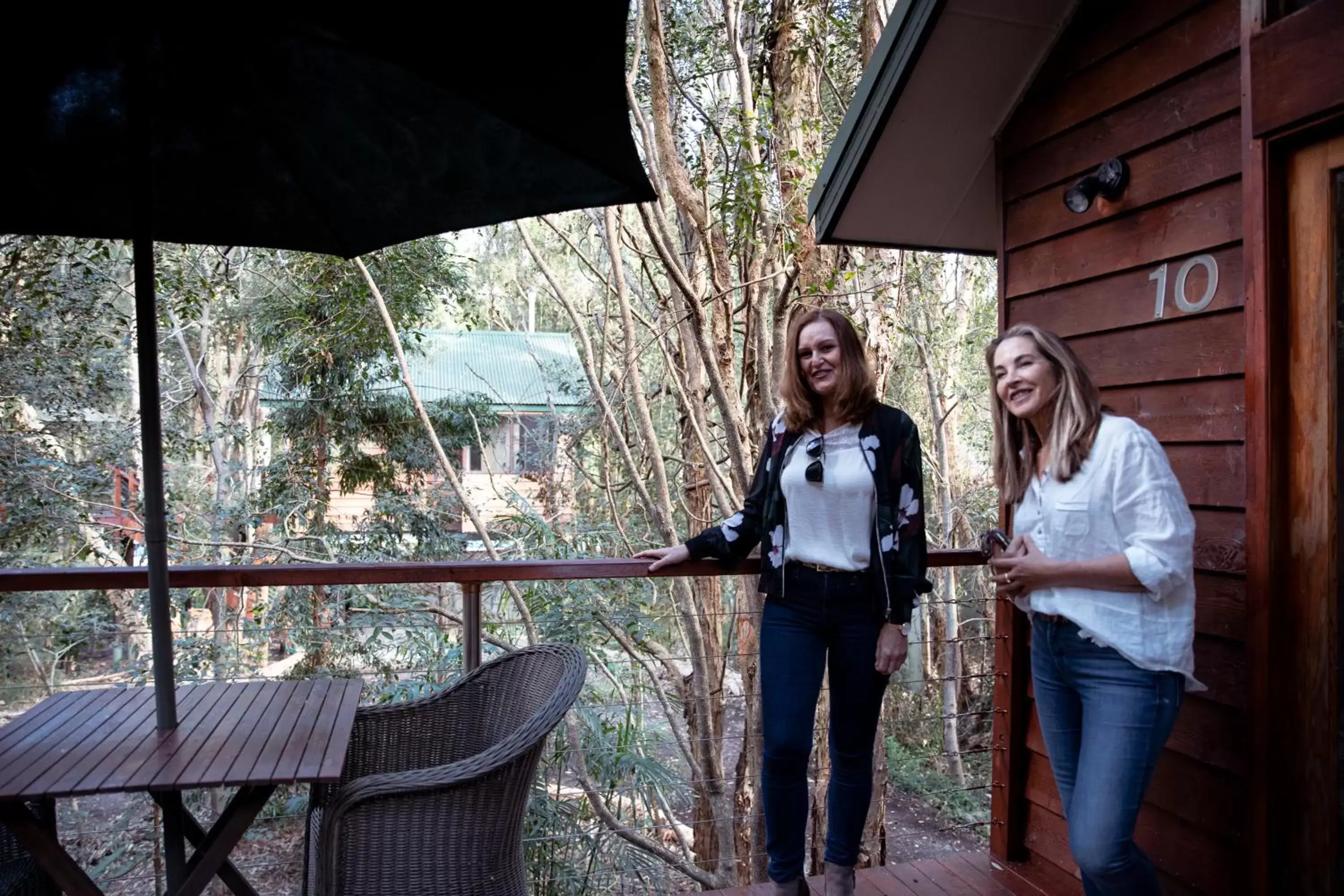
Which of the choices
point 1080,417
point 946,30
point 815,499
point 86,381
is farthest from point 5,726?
point 86,381

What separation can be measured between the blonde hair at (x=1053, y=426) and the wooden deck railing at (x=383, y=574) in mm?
588

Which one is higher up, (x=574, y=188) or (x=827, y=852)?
(x=574, y=188)

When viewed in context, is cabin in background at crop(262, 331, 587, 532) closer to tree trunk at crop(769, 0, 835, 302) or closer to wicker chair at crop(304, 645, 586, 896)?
tree trunk at crop(769, 0, 835, 302)

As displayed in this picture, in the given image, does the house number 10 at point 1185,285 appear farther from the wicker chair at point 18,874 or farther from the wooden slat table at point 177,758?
the wicker chair at point 18,874

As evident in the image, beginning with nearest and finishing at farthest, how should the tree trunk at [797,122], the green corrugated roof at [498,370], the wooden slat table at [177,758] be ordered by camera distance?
the wooden slat table at [177,758] → the tree trunk at [797,122] → the green corrugated roof at [498,370]

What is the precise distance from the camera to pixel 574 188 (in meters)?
1.98

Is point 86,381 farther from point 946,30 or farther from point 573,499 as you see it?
point 946,30

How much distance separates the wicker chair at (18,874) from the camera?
1.81 m

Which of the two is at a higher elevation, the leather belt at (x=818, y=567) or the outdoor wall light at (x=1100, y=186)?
the outdoor wall light at (x=1100, y=186)

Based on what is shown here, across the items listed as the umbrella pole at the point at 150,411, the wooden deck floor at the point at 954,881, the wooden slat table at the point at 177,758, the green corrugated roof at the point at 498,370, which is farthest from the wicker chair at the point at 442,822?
the green corrugated roof at the point at 498,370

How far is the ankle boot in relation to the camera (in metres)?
2.30

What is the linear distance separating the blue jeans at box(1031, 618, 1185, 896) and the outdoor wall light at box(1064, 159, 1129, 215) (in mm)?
1190

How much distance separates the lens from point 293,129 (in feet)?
6.59

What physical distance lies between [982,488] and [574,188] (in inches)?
344
